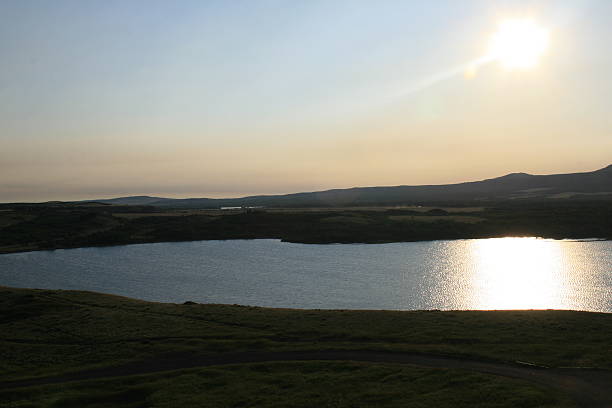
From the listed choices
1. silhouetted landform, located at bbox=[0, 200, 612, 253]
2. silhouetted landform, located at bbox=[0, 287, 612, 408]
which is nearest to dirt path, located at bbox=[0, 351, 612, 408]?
silhouetted landform, located at bbox=[0, 287, 612, 408]

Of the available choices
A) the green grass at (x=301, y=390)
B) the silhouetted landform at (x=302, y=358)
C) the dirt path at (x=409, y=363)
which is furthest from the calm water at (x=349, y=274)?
the green grass at (x=301, y=390)

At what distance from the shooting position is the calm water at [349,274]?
7400 cm

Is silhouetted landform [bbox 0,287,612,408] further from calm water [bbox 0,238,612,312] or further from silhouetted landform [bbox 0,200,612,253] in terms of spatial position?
silhouetted landform [bbox 0,200,612,253]

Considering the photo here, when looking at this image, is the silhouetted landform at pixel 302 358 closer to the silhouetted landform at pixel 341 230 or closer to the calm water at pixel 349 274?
the calm water at pixel 349 274

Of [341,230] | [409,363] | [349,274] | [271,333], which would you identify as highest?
[341,230]

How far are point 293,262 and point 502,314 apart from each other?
68313 millimetres

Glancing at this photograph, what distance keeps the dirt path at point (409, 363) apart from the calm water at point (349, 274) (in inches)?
1136

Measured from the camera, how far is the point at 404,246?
14662 centimetres

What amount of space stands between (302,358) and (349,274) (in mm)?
57940

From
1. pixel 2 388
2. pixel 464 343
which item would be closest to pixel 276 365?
pixel 464 343

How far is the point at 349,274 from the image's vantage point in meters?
96.9

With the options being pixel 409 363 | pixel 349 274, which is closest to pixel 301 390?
pixel 409 363

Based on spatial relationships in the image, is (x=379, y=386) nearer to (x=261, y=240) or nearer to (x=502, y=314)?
(x=502, y=314)

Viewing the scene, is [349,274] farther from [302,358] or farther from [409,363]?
[409,363]
